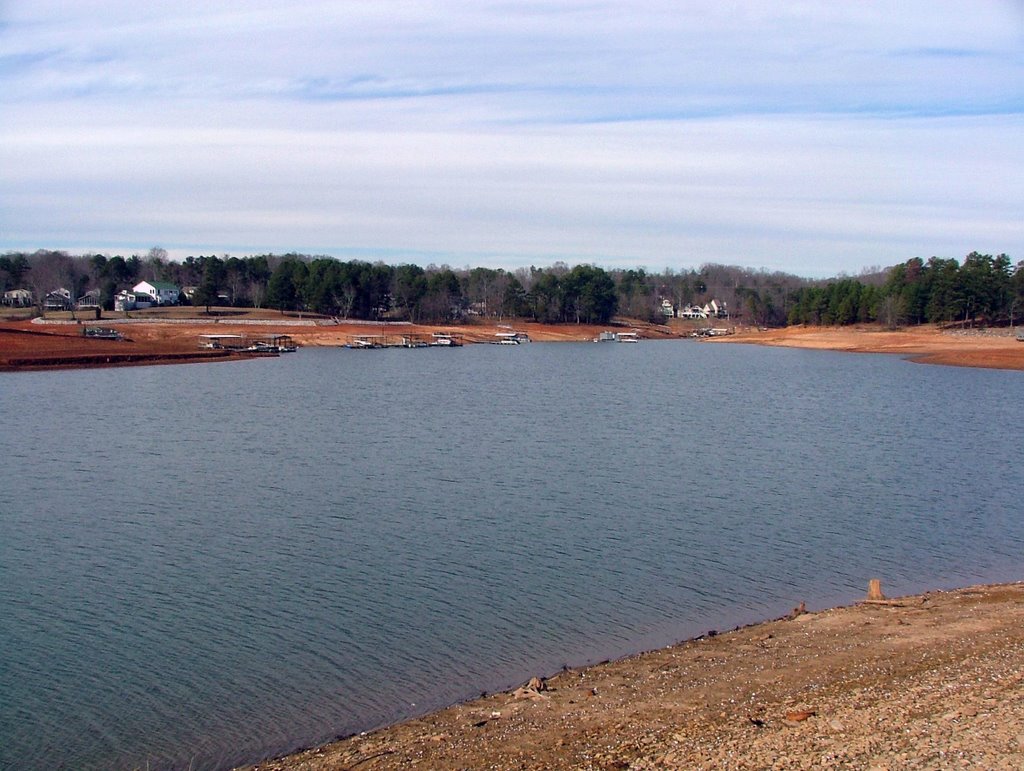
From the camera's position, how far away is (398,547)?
21516 mm

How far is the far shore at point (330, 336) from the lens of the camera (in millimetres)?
80188

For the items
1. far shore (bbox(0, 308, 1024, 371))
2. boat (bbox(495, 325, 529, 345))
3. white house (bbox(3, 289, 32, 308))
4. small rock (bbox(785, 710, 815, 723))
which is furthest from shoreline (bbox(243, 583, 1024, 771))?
white house (bbox(3, 289, 32, 308))

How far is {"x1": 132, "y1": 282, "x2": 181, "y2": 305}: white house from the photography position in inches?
5645

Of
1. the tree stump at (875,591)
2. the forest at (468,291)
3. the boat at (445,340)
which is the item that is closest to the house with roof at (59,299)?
the forest at (468,291)

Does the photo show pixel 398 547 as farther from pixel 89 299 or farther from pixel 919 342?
pixel 89 299

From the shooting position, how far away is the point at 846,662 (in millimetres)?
13508

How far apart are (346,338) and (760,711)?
111161 millimetres

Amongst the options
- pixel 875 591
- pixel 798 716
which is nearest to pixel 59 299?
pixel 875 591

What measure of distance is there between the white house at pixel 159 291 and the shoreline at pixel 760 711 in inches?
5552

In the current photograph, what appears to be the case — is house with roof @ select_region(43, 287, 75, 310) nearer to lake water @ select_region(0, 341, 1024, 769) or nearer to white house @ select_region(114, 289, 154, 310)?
white house @ select_region(114, 289, 154, 310)

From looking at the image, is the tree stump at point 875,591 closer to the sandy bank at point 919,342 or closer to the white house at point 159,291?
the sandy bank at point 919,342

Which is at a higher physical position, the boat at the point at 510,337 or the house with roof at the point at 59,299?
the house with roof at the point at 59,299

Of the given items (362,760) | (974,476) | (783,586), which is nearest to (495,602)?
(783,586)

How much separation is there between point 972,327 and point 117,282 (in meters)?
122
